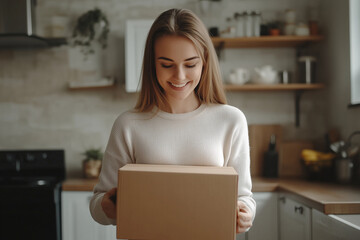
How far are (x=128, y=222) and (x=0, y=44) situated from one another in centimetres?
244

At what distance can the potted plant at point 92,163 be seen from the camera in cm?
254

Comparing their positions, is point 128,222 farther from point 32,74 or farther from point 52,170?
point 32,74

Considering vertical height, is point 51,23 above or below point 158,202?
above

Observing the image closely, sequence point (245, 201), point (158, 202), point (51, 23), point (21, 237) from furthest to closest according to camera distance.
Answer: point (51, 23), point (21, 237), point (245, 201), point (158, 202)

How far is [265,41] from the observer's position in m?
2.58

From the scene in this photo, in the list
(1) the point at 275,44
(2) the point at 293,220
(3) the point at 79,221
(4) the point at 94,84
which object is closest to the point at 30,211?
(3) the point at 79,221

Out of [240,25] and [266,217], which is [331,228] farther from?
[240,25]

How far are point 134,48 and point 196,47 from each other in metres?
1.71

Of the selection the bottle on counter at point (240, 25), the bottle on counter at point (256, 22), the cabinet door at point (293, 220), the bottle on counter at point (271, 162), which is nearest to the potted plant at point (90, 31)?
the bottle on counter at point (240, 25)

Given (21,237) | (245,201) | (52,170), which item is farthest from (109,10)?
(245,201)

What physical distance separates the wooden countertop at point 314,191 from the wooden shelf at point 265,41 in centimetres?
97

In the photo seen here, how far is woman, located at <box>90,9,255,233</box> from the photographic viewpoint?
929 millimetres

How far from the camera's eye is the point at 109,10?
2822 millimetres

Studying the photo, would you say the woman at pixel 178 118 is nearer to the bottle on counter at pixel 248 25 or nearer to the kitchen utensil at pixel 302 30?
the bottle on counter at pixel 248 25
